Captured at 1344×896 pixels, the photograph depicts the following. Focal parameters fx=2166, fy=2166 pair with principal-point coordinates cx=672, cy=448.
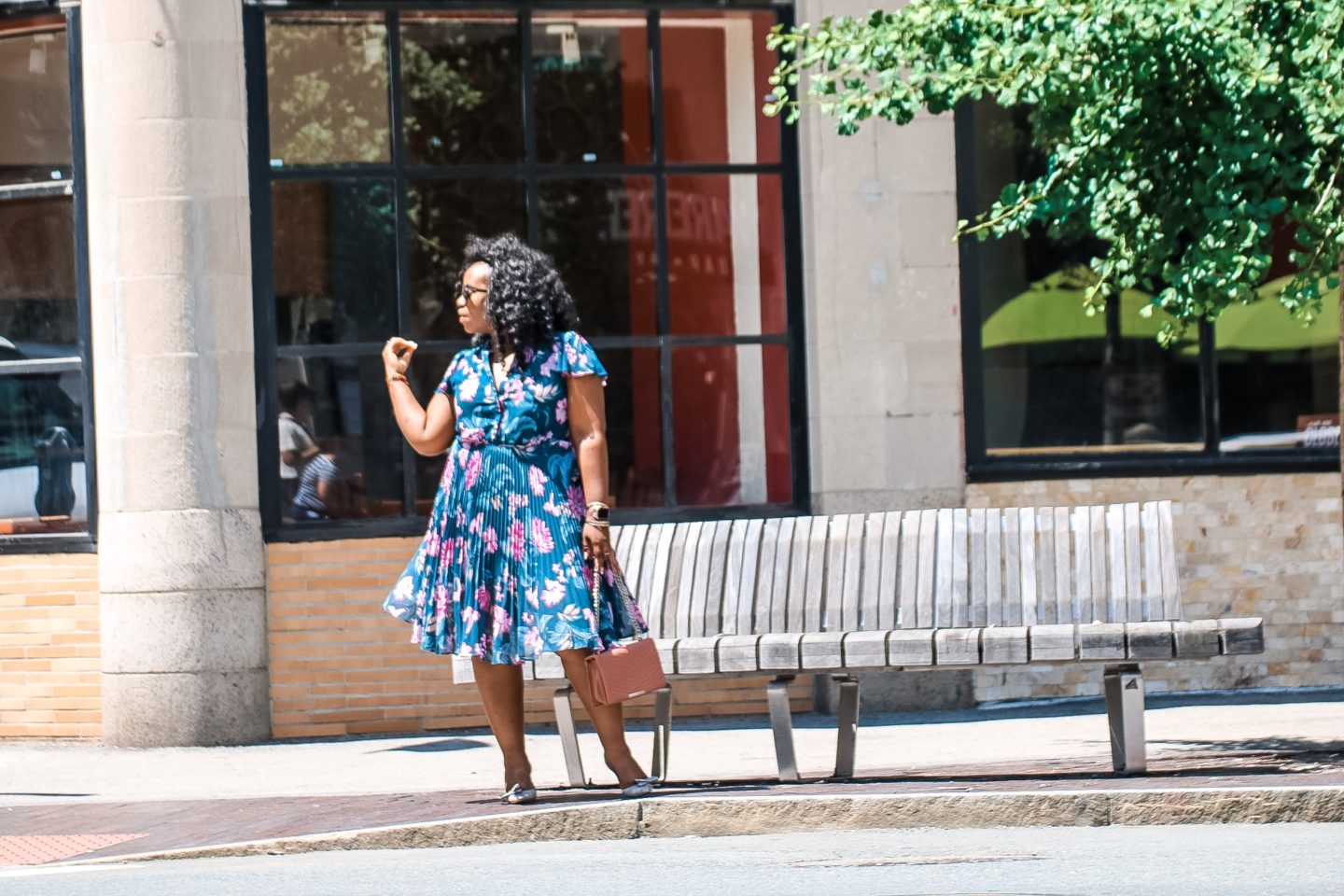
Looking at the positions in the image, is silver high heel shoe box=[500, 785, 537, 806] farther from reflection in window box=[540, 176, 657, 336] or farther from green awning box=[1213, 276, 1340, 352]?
green awning box=[1213, 276, 1340, 352]

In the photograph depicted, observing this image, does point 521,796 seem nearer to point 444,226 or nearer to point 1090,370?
point 444,226

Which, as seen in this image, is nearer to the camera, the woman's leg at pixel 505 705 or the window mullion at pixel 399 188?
the woman's leg at pixel 505 705

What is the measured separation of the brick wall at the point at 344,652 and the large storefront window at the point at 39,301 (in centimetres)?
117

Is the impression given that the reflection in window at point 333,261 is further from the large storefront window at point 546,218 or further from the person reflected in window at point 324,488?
the person reflected in window at point 324,488

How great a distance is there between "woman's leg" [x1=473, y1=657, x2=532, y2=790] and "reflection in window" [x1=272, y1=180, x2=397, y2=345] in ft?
12.6

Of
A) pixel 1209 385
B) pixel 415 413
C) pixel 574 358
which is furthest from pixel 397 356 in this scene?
pixel 1209 385

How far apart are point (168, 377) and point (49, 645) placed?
5.09 ft

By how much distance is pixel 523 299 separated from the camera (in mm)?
7582

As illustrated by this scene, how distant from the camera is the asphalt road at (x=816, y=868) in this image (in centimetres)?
584

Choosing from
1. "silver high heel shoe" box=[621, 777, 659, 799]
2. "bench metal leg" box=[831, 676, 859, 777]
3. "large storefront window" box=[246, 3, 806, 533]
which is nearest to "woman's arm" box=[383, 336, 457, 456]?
"silver high heel shoe" box=[621, 777, 659, 799]

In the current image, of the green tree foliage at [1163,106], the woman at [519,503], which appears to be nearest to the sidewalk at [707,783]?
the woman at [519,503]

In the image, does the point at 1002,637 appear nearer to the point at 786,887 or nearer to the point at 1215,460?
the point at 786,887

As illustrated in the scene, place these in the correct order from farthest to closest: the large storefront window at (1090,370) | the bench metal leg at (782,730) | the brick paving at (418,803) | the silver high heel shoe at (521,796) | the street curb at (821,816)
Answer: the large storefront window at (1090,370) → the bench metal leg at (782,730) → the silver high heel shoe at (521,796) → the brick paving at (418,803) → the street curb at (821,816)

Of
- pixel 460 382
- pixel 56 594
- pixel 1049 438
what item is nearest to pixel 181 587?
pixel 56 594
